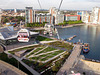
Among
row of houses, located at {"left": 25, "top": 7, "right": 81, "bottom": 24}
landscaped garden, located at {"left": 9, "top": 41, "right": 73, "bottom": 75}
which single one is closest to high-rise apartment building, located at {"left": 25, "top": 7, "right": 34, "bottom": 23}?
row of houses, located at {"left": 25, "top": 7, "right": 81, "bottom": 24}

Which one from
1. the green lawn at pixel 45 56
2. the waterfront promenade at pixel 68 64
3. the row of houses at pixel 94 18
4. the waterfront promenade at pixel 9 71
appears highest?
the row of houses at pixel 94 18

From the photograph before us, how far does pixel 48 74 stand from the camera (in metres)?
5.48

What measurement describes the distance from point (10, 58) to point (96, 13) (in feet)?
83.2

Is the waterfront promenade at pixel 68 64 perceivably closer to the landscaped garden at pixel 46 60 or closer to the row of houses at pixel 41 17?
the landscaped garden at pixel 46 60

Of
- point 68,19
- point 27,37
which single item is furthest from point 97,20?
point 27,37

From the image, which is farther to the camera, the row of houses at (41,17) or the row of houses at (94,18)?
the row of houses at (94,18)

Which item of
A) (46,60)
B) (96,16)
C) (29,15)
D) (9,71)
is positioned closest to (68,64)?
(46,60)

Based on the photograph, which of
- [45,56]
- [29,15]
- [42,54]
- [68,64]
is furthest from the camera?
[29,15]

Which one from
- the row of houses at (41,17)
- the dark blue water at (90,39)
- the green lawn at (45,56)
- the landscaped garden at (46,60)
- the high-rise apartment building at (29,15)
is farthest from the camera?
the row of houses at (41,17)

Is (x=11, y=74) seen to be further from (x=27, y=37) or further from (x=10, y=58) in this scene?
(x=27, y=37)

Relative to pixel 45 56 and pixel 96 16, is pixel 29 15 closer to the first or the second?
pixel 45 56

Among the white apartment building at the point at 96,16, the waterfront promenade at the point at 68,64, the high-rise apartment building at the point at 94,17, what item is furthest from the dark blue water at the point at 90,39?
the high-rise apartment building at the point at 94,17

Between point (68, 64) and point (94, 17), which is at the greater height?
point (94, 17)

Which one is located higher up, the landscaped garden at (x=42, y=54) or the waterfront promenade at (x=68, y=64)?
the landscaped garden at (x=42, y=54)
